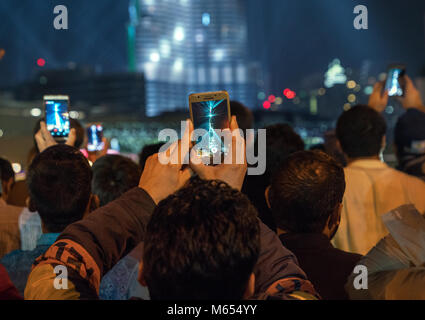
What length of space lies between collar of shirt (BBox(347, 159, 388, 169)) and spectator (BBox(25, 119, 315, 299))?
1901 millimetres

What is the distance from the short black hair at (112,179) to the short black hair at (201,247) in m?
2.20

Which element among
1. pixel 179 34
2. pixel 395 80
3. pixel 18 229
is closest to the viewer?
pixel 18 229

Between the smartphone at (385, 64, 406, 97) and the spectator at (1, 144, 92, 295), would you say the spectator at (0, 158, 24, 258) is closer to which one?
the spectator at (1, 144, 92, 295)

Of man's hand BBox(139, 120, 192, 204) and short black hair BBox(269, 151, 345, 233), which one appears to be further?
short black hair BBox(269, 151, 345, 233)

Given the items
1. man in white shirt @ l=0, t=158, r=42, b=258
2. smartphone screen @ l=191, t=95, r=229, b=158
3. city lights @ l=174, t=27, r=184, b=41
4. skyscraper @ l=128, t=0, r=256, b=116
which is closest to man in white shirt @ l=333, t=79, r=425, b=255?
smartphone screen @ l=191, t=95, r=229, b=158

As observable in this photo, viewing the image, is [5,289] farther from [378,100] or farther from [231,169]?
[378,100]

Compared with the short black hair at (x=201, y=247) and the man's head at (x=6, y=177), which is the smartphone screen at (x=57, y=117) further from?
the short black hair at (x=201, y=247)

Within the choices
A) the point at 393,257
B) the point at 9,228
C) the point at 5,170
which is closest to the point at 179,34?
the point at 5,170

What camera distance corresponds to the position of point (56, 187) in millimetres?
2277

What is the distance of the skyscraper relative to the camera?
12938cm

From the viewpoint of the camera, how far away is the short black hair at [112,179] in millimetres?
3418

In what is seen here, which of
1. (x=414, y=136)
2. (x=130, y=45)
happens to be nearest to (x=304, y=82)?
(x=130, y=45)

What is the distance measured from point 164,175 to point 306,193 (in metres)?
0.84

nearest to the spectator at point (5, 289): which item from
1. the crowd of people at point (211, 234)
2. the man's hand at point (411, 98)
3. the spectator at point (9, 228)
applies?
the crowd of people at point (211, 234)
